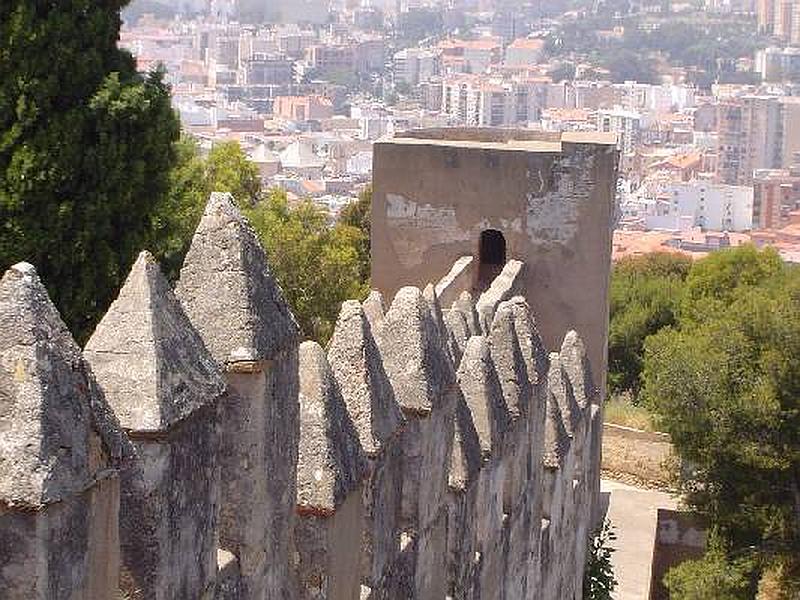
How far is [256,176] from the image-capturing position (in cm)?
2280

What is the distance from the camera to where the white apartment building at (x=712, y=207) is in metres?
114

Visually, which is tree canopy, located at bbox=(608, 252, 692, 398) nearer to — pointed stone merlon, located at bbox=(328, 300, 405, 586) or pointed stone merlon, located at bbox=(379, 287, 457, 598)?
pointed stone merlon, located at bbox=(379, 287, 457, 598)

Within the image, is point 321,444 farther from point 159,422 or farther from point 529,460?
point 529,460

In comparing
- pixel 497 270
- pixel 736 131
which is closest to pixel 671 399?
pixel 497 270

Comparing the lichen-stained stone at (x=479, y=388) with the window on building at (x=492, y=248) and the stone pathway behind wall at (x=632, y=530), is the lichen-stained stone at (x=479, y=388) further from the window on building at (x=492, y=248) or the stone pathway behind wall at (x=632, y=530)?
the stone pathway behind wall at (x=632, y=530)

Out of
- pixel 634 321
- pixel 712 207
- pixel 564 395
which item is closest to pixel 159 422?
pixel 564 395

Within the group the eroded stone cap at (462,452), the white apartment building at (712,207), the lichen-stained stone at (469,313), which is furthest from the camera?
the white apartment building at (712,207)

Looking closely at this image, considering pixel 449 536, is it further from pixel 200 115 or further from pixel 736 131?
pixel 736 131

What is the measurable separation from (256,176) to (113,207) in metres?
11.8

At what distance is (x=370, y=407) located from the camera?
6027mm

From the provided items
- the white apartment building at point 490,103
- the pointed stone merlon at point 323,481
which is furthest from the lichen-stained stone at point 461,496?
the white apartment building at point 490,103

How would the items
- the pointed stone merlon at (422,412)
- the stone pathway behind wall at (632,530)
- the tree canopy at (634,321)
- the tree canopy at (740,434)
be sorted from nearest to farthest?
the pointed stone merlon at (422,412) → the stone pathway behind wall at (632,530) → the tree canopy at (740,434) → the tree canopy at (634,321)

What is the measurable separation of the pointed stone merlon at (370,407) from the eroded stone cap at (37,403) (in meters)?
2.32

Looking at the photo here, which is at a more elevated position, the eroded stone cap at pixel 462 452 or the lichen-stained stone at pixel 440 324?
the lichen-stained stone at pixel 440 324
